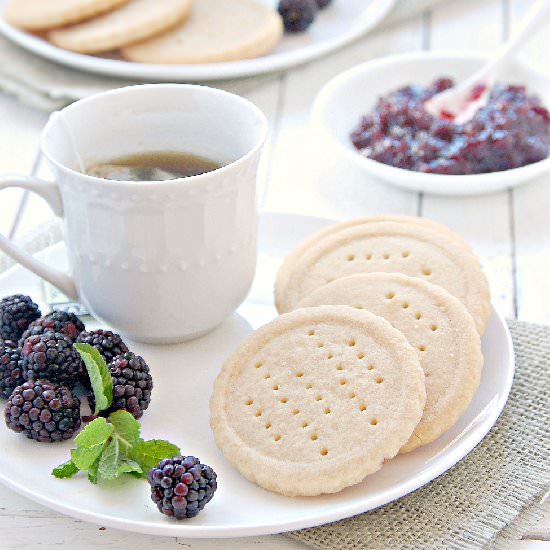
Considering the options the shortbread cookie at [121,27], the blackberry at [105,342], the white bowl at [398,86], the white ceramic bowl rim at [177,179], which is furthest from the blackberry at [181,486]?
the shortbread cookie at [121,27]

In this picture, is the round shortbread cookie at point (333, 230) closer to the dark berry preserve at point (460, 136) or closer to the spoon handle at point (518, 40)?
the dark berry preserve at point (460, 136)

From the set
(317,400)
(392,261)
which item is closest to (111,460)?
(317,400)

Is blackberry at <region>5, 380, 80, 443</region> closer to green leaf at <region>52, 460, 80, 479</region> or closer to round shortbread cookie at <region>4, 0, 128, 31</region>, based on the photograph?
green leaf at <region>52, 460, 80, 479</region>

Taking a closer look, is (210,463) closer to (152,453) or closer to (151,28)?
(152,453)

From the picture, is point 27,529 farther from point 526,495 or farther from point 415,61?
point 415,61

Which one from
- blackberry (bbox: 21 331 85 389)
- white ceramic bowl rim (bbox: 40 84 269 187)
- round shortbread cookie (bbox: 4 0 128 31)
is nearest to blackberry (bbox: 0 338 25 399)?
blackberry (bbox: 21 331 85 389)

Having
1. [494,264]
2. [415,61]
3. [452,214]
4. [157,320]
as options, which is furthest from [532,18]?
[157,320]
